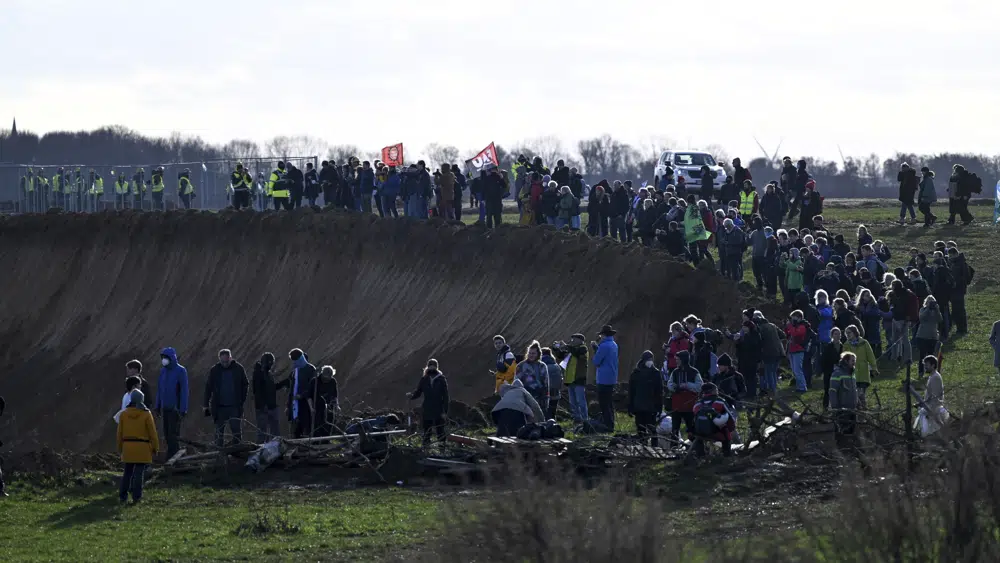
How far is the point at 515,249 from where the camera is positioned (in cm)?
3678

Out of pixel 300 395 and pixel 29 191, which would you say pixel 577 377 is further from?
pixel 29 191

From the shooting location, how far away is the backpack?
61.9 ft

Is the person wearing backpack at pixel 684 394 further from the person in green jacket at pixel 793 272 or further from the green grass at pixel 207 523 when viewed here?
the person in green jacket at pixel 793 272

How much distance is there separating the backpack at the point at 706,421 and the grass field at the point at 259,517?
550mm

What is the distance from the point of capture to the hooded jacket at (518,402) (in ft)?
66.2

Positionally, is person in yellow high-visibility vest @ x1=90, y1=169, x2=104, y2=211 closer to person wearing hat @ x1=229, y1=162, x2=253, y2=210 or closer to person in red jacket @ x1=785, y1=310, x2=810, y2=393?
person wearing hat @ x1=229, y1=162, x2=253, y2=210

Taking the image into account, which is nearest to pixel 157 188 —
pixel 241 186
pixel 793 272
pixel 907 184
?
pixel 241 186

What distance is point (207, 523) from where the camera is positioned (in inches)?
678

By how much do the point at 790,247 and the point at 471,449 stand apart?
12602 mm

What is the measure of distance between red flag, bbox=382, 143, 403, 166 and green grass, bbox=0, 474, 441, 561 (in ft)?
85.3

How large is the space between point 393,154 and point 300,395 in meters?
24.1

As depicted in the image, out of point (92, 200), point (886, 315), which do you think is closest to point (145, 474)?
point (886, 315)

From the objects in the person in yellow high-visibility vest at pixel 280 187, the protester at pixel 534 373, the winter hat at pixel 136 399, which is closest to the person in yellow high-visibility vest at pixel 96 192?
the person in yellow high-visibility vest at pixel 280 187

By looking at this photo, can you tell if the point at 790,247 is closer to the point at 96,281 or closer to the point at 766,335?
the point at 766,335
